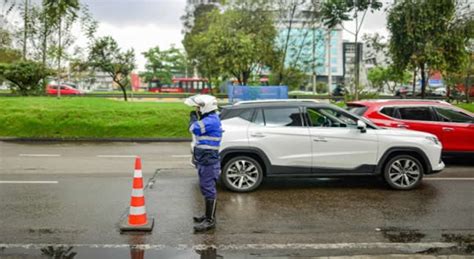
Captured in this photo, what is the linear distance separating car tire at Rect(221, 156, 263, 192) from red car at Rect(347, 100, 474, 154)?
414 centimetres

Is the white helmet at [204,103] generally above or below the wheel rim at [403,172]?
above

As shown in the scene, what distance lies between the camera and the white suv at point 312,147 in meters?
7.65

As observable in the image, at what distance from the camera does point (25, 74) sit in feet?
74.3

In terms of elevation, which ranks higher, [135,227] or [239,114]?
[239,114]

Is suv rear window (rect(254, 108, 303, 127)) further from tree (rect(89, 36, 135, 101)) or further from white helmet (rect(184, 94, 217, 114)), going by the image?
tree (rect(89, 36, 135, 101))

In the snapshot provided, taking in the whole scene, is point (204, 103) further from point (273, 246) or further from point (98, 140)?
point (98, 140)

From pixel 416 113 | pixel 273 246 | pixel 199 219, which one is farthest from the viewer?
pixel 416 113

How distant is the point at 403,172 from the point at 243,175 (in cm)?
284

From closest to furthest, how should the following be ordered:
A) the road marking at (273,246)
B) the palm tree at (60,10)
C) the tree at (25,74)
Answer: the road marking at (273,246) → the palm tree at (60,10) → the tree at (25,74)

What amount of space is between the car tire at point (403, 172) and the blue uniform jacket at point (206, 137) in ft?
12.4

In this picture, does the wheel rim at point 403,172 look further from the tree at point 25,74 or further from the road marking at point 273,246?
the tree at point 25,74

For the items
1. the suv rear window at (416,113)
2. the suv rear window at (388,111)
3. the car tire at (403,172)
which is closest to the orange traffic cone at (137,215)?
the car tire at (403,172)

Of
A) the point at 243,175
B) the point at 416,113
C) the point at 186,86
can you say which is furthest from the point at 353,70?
the point at 243,175

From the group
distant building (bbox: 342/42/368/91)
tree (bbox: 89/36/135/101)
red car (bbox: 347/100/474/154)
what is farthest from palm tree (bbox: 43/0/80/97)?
red car (bbox: 347/100/474/154)
